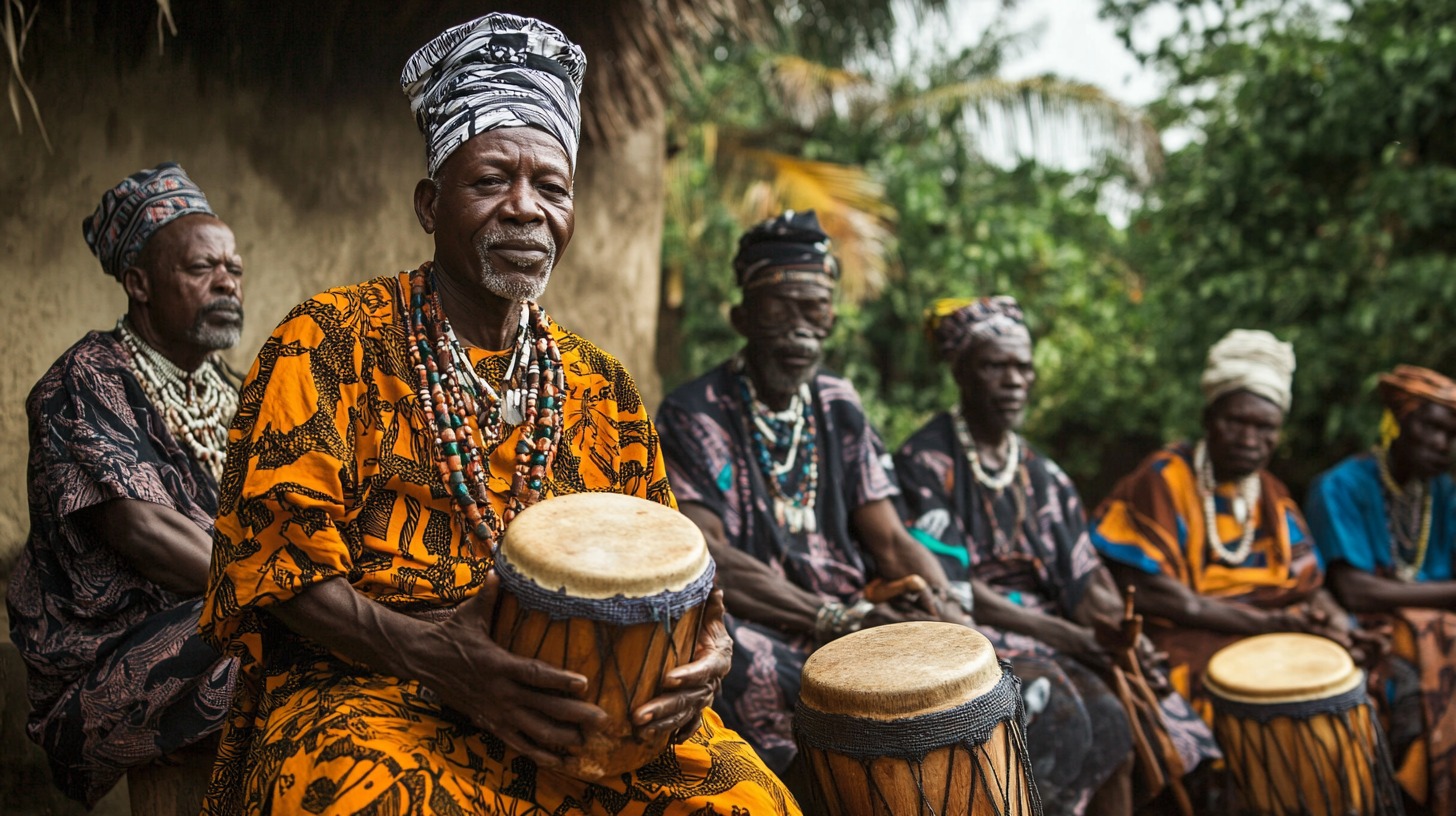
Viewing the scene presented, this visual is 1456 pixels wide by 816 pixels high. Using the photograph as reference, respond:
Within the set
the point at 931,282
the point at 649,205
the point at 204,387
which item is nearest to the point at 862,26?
the point at 931,282

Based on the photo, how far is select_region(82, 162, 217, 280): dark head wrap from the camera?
3830 millimetres

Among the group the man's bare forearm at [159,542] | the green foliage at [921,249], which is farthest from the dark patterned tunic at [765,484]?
the green foliage at [921,249]

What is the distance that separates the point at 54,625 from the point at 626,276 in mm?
3805

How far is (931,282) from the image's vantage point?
1252 cm

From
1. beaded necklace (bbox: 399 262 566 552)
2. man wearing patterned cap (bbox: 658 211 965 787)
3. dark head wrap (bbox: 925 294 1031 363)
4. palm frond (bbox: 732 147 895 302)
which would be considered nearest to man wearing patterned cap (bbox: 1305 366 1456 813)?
dark head wrap (bbox: 925 294 1031 363)

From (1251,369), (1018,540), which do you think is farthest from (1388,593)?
(1018,540)

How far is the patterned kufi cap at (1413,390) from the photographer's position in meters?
5.71

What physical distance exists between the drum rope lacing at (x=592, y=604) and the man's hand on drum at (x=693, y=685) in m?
0.15

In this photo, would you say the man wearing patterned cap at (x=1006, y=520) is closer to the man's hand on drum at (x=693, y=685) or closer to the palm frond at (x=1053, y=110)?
the man's hand on drum at (x=693, y=685)

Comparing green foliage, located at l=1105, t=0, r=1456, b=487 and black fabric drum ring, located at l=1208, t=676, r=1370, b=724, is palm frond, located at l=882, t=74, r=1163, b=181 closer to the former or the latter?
green foliage, located at l=1105, t=0, r=1456, b=487

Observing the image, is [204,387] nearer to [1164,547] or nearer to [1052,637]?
[1052,637]

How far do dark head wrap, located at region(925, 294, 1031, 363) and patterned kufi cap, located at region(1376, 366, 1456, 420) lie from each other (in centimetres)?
195

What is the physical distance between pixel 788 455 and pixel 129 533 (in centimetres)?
210

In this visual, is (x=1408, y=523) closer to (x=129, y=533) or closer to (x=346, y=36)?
(x=346, y=36)
